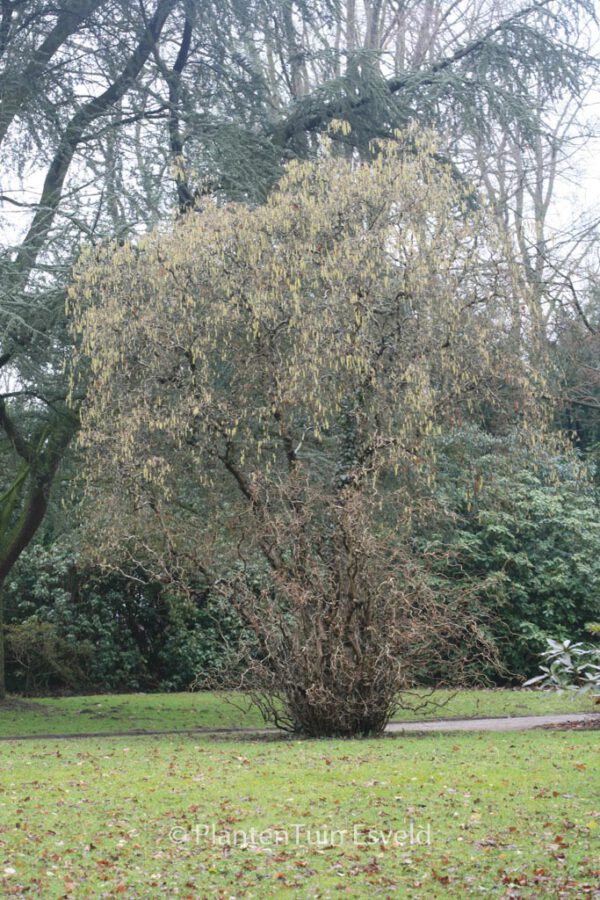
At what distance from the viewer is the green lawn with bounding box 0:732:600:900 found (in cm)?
619

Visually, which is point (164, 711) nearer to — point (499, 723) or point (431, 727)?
point (431, 727)

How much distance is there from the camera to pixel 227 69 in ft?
47.9

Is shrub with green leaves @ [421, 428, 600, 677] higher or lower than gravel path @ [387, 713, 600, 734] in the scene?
higher

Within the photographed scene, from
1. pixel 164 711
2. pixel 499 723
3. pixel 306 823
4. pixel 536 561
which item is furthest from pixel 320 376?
pixel 536 561

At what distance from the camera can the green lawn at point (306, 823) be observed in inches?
244

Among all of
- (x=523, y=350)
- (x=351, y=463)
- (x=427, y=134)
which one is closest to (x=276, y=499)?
(x=351, y=463)

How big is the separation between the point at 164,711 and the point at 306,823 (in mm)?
9437

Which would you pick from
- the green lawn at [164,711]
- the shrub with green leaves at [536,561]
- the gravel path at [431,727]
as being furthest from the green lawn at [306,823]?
the shrub with green leaves at [536,561]

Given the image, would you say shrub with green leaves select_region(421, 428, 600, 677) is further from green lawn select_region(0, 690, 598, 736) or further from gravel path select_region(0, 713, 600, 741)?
gravel path select_region(0, 713, 600, 741)

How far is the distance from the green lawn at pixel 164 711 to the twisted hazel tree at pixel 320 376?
2460mm

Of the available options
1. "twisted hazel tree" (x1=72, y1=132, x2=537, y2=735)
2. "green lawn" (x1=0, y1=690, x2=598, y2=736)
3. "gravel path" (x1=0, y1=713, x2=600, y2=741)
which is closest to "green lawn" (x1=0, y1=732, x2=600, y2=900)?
"twisted hazel tree" (x1=72, y1=132, x2=537, y2=735)

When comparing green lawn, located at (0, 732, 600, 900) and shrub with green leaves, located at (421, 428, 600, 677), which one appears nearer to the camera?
green lawn, located at (0, 732, 600, 900)

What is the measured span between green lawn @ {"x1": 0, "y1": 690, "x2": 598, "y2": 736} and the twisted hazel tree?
96.9 inches

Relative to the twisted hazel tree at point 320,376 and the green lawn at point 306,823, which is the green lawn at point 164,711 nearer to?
the twisted hazel tree at point 320,376
